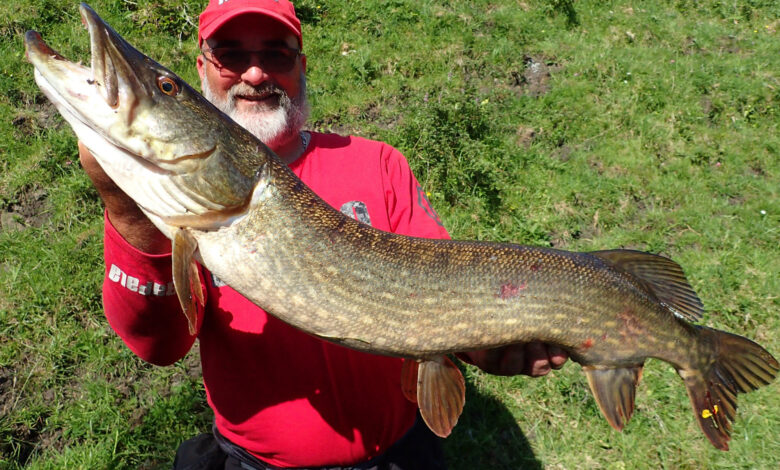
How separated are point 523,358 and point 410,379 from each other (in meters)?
0.48

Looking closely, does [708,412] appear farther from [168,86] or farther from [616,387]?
[168,86]

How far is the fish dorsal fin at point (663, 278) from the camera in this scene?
2.07 m

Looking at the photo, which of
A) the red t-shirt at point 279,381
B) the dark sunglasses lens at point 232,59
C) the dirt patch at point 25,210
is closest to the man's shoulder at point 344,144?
the dark sunglasses lens at point 232,59

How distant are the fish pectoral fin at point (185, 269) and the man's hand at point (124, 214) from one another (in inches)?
7.1

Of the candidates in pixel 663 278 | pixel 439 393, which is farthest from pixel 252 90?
pixel 663 278

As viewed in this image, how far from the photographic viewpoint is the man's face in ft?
7.75

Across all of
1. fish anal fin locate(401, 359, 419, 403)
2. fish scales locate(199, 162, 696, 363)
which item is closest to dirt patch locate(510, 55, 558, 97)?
fish scales locate(199, 162, 696, 363)

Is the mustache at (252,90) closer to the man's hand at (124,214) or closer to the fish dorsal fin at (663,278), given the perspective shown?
the man's hand at (124,214)

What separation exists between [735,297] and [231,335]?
12.5ft

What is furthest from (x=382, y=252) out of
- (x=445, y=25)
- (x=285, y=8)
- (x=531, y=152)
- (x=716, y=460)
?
(x=445, y=25)

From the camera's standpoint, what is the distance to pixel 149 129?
4.92ft

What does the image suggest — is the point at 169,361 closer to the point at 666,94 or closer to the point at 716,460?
the point at 716,460

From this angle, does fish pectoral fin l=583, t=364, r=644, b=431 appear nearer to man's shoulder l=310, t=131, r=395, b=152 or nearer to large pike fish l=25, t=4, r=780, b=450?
large pike fish l=25, t=4, r=780, b=450

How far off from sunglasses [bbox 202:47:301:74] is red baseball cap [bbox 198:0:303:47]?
0.31ft
